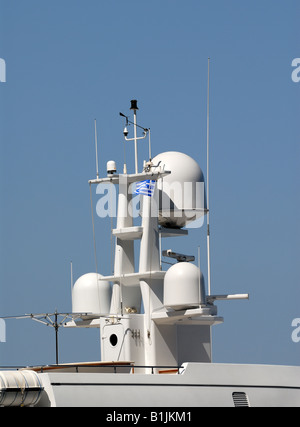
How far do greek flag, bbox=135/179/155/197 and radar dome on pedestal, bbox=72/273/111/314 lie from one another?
3659 mm

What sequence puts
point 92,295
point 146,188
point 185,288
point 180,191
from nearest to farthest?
1. point 185,288
2. point 146,188
3. point 92,295
4. point 180,191

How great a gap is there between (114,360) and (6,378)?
25.1 feet

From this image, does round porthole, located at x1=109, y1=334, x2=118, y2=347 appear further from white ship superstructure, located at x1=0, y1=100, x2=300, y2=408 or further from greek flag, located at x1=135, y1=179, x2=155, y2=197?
greek flag, located at x1=135, y1=179, x2=155, y2=197

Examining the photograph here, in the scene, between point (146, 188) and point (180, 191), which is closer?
point (146, 188)

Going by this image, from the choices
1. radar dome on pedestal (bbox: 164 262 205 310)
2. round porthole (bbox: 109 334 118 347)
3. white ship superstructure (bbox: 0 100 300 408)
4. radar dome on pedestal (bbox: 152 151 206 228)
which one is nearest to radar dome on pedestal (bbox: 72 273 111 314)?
white ship superstructure (bbox: 0 100 300 408)

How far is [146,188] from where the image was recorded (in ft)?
123

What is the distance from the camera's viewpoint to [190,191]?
128 ft

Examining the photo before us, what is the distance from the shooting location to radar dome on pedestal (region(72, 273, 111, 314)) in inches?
1483

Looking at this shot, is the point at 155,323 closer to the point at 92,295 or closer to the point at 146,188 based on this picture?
the point at 92,295

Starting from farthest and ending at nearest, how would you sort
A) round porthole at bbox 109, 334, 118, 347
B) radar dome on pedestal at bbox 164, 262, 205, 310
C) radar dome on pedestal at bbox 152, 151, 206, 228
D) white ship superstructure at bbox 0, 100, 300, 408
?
1. radar dome on pedestal at bbox 152, 151, 206, 228
2. round porthole at bbox 109, 334, 118, 347
3. radar dome on pedestal at bbox 164, 262, 205, 310
4. white ship superstructure at bbox 0, 100, 300, 408

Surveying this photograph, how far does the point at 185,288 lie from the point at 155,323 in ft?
7.59

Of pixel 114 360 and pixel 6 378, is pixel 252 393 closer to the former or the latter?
pixel 114 360

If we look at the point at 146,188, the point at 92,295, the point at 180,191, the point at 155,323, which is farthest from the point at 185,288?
the point at 180,191
